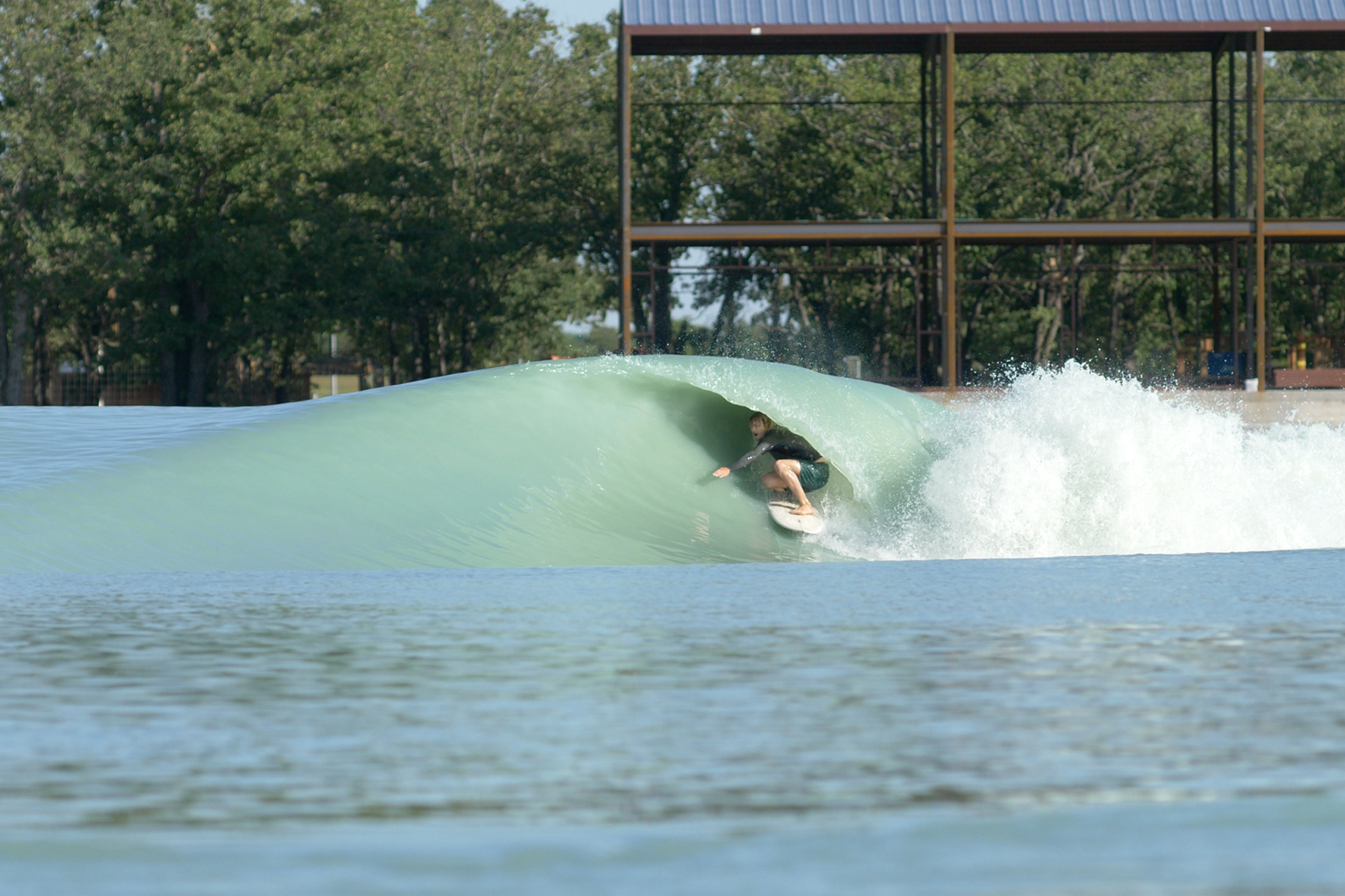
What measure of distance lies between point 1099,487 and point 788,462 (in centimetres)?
248

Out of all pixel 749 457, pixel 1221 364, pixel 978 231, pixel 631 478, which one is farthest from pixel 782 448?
pixel 1221 364

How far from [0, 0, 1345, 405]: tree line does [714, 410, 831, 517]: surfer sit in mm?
28796

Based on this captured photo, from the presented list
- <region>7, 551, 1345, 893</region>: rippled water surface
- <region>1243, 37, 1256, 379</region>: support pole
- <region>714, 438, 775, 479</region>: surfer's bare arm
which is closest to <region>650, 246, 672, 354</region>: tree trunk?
<region>1243, 37, 1256, 379</region>: support pole

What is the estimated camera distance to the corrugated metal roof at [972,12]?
33.6 m

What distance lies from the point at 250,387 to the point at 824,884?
5081cm

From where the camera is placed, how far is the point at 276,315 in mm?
47625

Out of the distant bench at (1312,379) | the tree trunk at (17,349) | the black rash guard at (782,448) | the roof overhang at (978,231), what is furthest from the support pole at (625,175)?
the tree trunk at (17,349)

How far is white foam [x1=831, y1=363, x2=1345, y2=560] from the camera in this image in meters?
13.0

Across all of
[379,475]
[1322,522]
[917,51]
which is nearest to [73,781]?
[379,475]

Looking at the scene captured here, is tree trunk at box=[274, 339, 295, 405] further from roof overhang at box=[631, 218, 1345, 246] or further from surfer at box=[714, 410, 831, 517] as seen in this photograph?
surfer at box=[714, 410, 831, 517]

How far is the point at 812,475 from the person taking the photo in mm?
13672

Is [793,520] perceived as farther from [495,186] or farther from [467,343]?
[495,186]

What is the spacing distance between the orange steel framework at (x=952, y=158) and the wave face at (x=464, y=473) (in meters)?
17.7

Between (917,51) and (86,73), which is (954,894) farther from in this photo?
(86,73)
